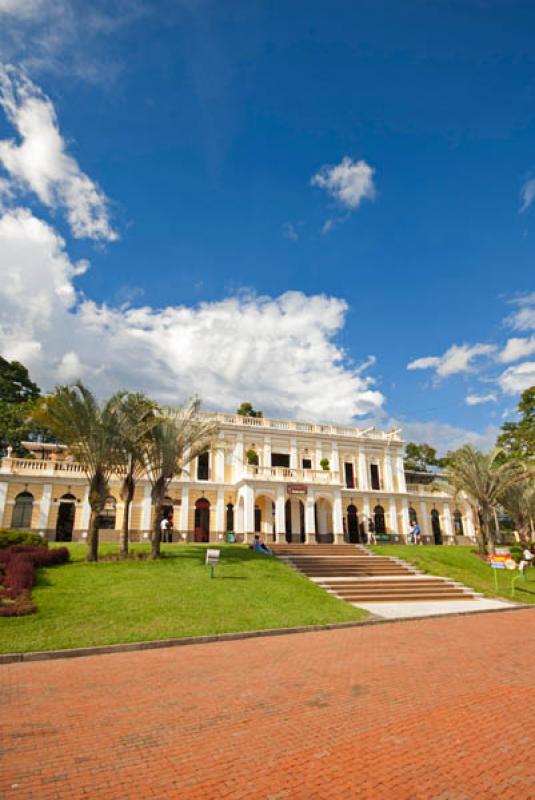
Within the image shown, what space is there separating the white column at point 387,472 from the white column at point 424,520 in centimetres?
413

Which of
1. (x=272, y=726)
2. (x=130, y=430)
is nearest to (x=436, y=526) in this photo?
(x=130, y=430)

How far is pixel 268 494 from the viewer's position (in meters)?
30.0

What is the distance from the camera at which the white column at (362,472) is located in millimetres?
39031

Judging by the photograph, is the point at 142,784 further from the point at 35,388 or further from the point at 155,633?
→ the point at 35,388

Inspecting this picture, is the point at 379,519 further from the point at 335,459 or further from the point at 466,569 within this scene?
the point at 466,569

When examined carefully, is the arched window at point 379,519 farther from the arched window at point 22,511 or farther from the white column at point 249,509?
the arched window at point 22,511

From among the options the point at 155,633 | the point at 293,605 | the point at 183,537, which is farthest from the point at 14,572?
the point at 183,537

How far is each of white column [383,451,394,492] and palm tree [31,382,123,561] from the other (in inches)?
1088

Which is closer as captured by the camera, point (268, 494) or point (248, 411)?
point (268, 494)

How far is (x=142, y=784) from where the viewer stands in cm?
392

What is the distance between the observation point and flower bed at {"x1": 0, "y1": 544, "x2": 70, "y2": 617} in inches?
442

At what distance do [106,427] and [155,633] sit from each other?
10.4 meters

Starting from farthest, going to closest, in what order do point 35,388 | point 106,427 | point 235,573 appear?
point 35,388 → point 106,427 → point 235,573

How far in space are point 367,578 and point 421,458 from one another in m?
35.1
